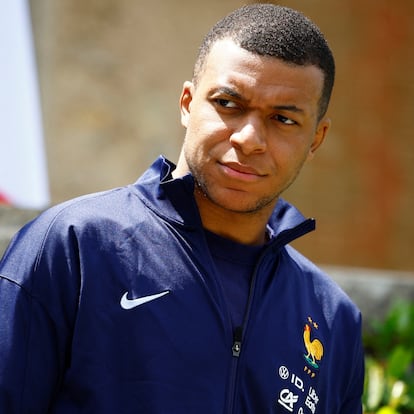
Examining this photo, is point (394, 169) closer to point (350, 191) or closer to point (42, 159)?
point (350, 191)

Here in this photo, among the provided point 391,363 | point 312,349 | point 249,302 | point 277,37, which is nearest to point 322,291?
point 312,349

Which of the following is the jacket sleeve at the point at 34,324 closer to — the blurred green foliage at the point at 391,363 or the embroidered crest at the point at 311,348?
the embroidered crest at the point at 311,348

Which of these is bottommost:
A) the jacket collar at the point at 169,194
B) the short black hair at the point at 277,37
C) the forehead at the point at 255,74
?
the jacket collar at the point at 169,194

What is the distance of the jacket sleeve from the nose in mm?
504

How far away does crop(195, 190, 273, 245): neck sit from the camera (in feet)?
8.40

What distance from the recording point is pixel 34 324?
2.23m

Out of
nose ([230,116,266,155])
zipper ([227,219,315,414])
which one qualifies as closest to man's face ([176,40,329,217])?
nose ([230,116,266,155])

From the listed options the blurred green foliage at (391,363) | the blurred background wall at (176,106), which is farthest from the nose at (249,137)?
the blurred background wall at (176,106)

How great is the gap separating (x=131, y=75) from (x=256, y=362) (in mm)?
4438

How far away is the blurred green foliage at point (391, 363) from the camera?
4082 mm

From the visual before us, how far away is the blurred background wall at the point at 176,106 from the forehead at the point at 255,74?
3.82 metres

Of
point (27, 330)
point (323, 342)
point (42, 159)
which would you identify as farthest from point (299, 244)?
point (27, 330)

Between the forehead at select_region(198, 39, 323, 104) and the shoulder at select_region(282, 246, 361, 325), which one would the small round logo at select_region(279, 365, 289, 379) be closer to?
the shoulder at select_region(282, 246, 361, 325)

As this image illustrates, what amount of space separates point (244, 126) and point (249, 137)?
0.12 feet
